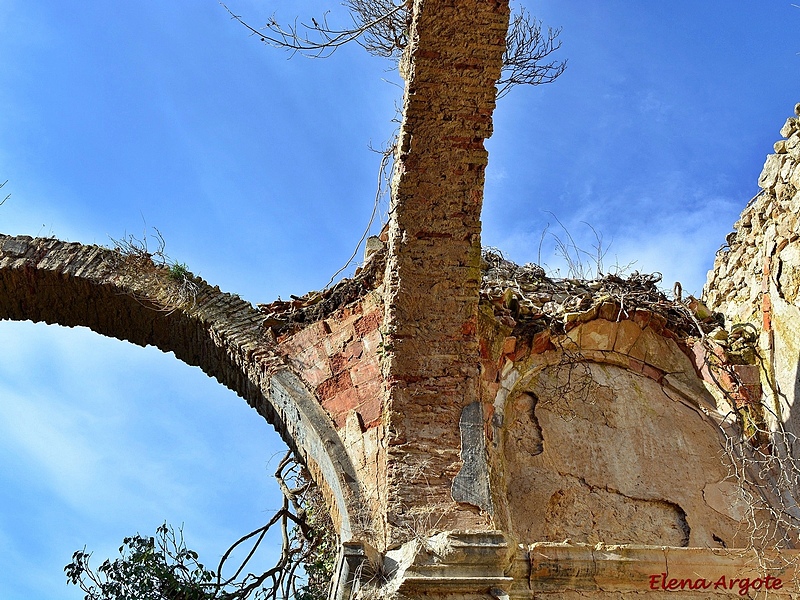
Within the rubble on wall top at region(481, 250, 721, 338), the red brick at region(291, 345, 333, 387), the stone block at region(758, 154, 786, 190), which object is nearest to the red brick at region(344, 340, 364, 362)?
the red brick at region(291, 345, 333, 387)

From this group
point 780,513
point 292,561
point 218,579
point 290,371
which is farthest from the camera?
point 292,561

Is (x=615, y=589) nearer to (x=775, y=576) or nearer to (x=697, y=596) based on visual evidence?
(x=697, y=596)

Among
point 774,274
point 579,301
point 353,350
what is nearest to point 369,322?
point 353,350

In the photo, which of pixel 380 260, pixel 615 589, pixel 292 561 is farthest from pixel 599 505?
pixel 292 561

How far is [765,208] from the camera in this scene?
6.34 meters

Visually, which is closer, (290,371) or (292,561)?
(290,371)

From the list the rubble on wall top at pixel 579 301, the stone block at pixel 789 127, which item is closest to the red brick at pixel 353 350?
the rubble on wall top at pixel 579 301

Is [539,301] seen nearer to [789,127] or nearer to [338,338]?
[338,338]

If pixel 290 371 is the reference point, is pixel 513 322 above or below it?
above

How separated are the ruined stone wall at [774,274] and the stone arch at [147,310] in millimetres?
3103

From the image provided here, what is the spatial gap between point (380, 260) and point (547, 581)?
84.7 inches

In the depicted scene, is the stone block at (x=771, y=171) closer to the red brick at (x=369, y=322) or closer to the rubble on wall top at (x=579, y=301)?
the rubble on wall top at (x=579, y=301)

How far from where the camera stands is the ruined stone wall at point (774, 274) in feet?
18.7

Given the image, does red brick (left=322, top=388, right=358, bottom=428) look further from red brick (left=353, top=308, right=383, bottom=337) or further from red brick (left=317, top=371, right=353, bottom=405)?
red brick (left=353, top=308, right=383, bottom=337)
